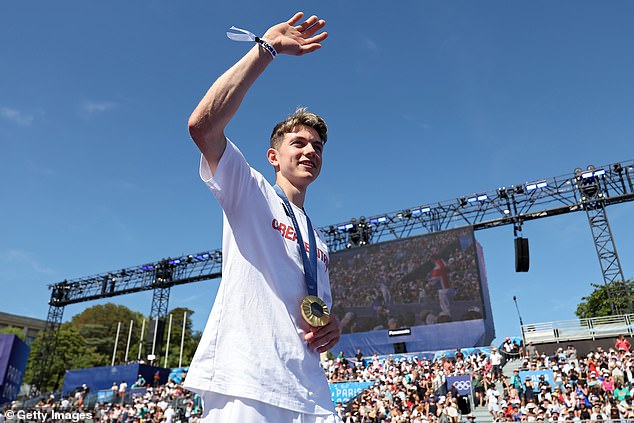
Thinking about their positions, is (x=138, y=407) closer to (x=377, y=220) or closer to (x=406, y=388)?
(x=406, y=388)

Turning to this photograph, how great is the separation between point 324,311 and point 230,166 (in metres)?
0.76

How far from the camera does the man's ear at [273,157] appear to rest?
243 centimetres

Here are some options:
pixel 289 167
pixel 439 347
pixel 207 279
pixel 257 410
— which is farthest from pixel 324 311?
pixel 207 279

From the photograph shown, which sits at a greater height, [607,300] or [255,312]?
[607,300]

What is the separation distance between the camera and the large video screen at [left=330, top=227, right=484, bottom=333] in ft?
84.1

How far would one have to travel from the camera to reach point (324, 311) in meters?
2.05

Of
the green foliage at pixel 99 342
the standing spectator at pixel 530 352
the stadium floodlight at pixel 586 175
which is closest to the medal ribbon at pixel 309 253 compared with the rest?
the standing spectator at pixel 530 352

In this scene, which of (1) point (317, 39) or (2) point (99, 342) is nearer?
(1) point (317, 39)

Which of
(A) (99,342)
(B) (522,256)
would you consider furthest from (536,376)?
(A) (99,342)

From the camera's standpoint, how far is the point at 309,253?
2242 millimetres

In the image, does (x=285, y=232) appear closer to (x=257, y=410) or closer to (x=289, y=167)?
(x=289, y=167)

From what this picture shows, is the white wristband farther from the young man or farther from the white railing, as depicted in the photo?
the white railing

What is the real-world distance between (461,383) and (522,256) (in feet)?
33.6

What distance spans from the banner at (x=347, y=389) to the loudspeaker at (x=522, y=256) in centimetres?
1094
